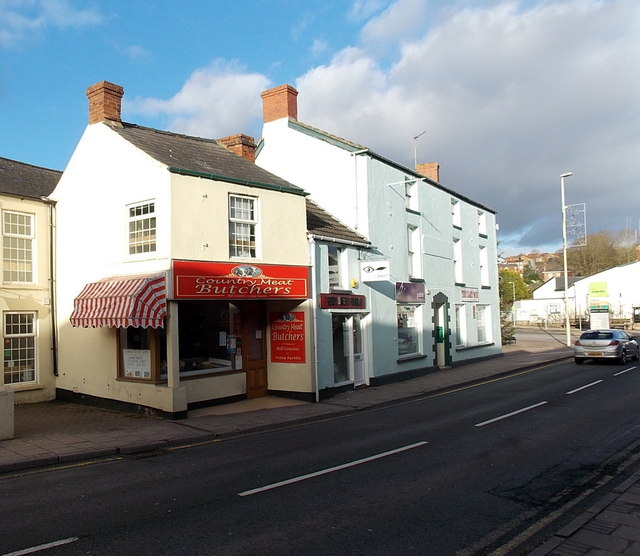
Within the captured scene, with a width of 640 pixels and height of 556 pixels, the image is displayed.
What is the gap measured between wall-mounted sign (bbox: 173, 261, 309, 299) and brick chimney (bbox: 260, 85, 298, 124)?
26.8 ft

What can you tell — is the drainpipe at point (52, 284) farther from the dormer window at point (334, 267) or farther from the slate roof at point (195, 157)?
the dormer window at point (334, 267)

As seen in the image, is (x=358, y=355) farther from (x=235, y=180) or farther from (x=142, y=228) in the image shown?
(x=142, y=228)

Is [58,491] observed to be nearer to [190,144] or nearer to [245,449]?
[245,449]

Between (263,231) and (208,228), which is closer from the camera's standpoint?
(208,228)

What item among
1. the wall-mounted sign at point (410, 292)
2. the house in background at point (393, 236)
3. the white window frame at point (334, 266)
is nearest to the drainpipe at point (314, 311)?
the white window frame at point (334, 266)

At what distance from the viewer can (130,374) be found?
1511 cm

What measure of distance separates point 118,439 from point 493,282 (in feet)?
77.0

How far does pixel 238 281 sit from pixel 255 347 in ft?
9.56

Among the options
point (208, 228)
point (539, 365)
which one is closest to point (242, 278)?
point (208, 228)

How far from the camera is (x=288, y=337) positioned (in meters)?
16.8

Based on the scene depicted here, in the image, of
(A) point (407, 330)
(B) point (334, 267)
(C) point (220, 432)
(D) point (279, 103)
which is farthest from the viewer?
(D) point (279, 103)

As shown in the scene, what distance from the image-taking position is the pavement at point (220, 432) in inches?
225

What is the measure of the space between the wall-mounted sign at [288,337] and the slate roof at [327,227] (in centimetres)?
268

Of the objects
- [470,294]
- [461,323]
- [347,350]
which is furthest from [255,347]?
[470,294]
